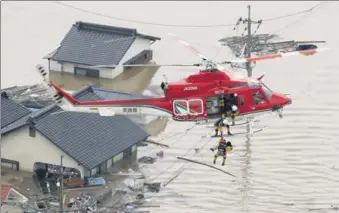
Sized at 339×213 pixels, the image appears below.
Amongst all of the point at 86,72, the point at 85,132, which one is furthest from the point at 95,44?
the point at 85,132

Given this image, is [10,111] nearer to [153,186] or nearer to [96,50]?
[153,186]

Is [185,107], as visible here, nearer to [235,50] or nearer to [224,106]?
[224,106]

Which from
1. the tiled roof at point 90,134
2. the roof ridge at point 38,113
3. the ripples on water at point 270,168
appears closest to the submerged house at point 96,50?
the ripples on water at point 270,168

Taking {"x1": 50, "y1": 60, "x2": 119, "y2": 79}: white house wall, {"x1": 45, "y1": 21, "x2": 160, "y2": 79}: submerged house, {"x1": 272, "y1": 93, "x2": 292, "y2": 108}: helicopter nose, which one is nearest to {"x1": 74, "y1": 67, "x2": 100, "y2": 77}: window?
{"x1": 45, "y1": 21, "x2": 160, "y2": 79}: submerged house

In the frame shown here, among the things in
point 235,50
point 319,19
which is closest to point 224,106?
point 235,50

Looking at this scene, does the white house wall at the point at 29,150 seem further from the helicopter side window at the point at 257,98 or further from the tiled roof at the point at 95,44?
the tiled roof at the point at 95,44
